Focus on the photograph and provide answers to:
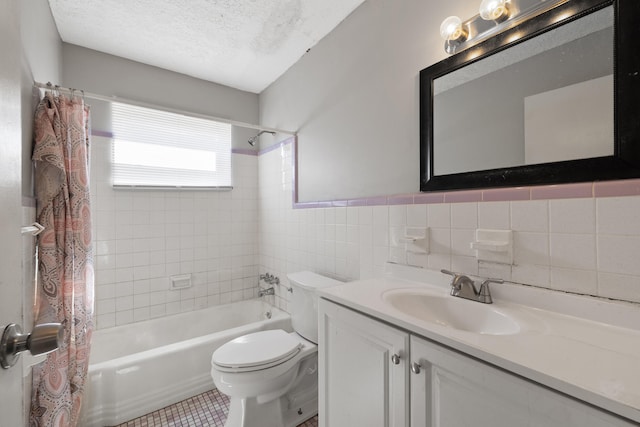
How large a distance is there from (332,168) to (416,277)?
932 millimetres

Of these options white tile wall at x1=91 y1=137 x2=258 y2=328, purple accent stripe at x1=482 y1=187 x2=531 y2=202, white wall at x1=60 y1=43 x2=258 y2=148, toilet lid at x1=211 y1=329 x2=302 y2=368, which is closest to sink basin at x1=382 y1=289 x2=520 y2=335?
purple accent stripe at x1=482 y1=187 x2=531 y2=202

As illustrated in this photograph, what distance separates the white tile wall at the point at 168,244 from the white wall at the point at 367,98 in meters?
0.91

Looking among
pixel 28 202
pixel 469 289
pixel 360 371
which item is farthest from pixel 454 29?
pixel 28 202

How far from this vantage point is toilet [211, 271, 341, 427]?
1.37 metres

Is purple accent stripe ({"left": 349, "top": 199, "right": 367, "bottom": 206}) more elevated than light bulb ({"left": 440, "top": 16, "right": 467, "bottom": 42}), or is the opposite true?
light bulb ({"left": 440, "top": 16, "right": 467, "bottom": 42})

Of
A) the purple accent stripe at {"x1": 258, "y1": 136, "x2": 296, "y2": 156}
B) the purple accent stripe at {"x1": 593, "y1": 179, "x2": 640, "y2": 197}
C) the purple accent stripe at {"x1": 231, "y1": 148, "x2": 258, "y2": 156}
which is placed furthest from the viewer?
the purple accent stripe at {"x1": 231, "y1": 148, "x2": 258, "y2": 156}

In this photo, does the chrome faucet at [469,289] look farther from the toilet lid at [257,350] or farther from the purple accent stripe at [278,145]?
the purple accent stripe at [278,145]

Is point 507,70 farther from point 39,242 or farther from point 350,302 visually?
point 39,242

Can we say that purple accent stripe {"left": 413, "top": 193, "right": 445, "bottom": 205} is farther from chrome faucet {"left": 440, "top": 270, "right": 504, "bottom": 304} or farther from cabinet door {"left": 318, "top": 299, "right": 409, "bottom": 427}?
cabinet door {"left": 318, "top": 299, "right": 409, "bottom": 427}

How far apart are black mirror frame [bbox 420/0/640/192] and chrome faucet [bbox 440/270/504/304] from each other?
0.38 meters

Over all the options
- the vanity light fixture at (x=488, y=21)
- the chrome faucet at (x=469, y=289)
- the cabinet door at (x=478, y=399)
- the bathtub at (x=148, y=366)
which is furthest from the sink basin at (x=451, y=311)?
the bathtub at (x=148, y=366)

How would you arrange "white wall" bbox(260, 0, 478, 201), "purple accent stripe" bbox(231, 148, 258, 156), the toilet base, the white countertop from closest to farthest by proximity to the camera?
the white countertop → "white wall" bbox(260, 0, 478, 201) → the toilet base → "purple accent stripe" bbox(231, 148, 258, 156)

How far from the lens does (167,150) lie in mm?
2344

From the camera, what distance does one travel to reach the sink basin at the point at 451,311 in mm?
928
